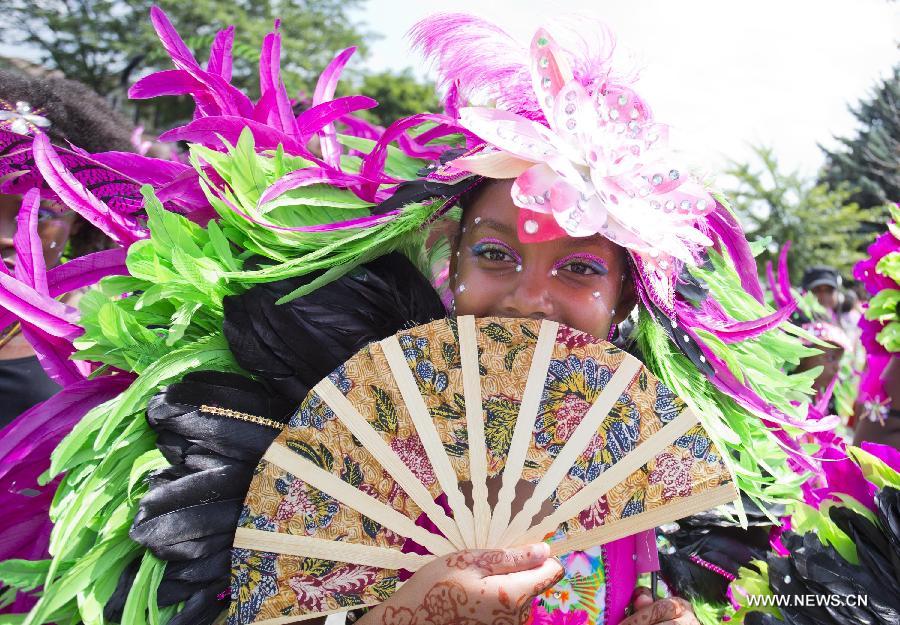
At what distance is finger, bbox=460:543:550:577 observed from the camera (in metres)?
1.33

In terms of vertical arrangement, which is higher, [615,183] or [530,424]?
[615,183]

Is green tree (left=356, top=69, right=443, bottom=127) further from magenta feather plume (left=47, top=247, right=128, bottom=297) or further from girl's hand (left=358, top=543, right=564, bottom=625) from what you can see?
girl's hand (left=358, top=543, right=564, bottom=625)

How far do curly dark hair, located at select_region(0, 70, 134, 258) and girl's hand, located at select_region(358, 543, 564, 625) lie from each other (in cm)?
204

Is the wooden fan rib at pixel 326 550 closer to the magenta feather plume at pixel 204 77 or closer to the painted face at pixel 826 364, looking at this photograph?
the magenta feather plume at pixel 204 77

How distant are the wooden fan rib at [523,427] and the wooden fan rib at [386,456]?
0.26 feet

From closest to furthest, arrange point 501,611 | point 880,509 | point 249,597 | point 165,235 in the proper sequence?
point 501,611 < point 249,597 < point 165,235 < point 880,509

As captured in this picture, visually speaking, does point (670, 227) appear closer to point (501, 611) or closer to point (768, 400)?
point (768, 400)

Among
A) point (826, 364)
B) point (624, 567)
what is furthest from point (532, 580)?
point (826, 364)

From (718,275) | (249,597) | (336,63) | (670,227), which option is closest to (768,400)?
(718,275)

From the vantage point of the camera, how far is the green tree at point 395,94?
1834 cm

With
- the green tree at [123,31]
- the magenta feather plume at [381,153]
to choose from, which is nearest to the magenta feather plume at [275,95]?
the magenta feather plume at [381,153]

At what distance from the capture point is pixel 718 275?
6.52 feet

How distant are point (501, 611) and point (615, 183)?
2.67 ft

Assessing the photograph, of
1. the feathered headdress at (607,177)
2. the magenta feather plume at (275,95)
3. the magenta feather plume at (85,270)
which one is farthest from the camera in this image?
the magenta feather plume at (275,95)
